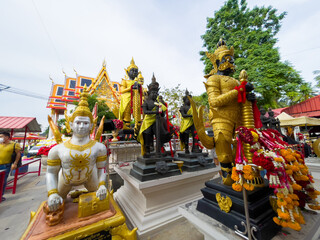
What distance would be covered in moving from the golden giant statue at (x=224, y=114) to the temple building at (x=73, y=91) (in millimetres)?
11523

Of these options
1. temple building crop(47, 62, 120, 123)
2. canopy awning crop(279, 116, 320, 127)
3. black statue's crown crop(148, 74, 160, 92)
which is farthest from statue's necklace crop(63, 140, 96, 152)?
temple building crop(47, 62, 120, 123)

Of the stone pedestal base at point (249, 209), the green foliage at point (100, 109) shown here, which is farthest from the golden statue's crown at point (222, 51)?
the green foliage at point (100, 109)

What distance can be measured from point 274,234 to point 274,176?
80cm

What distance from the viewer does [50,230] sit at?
52.3 inches

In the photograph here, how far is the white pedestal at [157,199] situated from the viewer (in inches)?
84.0

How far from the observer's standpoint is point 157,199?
2.40 meters

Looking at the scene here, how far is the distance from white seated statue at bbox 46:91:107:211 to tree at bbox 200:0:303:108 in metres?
11.0

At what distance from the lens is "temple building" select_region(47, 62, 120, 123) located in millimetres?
12586

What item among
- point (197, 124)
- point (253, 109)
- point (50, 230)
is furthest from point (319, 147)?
point (50, 230)

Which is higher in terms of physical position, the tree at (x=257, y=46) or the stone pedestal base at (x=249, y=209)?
the tree at (x=257, y=46)

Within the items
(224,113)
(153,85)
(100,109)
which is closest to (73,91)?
(100,109)

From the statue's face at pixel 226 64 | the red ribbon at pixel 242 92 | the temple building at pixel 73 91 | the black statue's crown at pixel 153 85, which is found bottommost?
the red ribbon at pixel 242 92

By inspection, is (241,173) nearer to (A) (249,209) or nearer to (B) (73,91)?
(A) (249,209)

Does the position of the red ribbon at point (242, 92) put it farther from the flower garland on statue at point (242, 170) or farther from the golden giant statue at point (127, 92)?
the golden giant statue at point (127, 92)
